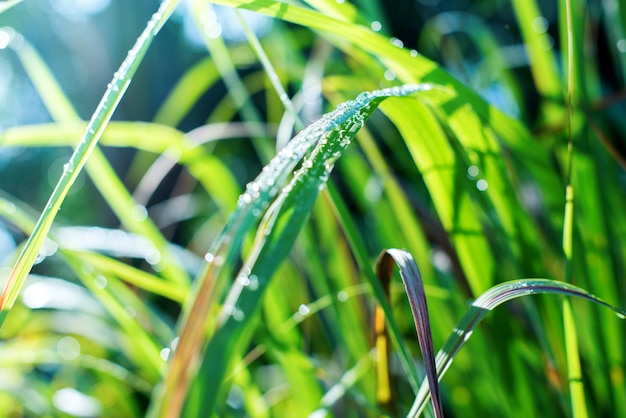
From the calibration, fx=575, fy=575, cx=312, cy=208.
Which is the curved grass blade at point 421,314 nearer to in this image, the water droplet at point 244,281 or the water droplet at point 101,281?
the water droplet at point 244,281

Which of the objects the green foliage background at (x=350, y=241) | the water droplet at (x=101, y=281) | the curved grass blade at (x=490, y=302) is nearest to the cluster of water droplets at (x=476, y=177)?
the green foliage background at (x=350, y=241)

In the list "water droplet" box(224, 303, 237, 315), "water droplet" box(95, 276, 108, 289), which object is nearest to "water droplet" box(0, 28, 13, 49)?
"water droplet" box(95, 276, 108, 289)

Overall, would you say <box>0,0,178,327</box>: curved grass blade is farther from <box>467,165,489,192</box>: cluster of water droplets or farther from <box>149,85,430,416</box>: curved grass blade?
<box>467,165,489,192</box>: cluster of water droplets

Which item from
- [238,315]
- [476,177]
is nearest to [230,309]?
[238,315]

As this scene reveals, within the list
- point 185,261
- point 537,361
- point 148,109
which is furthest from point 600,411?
point 148,109

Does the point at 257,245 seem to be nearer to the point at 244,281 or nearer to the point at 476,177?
the point at 244,281

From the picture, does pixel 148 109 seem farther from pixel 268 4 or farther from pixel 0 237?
pixel 268 4
